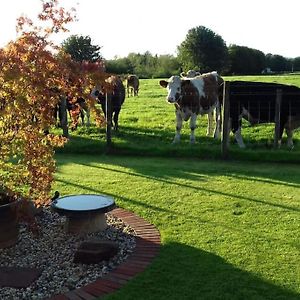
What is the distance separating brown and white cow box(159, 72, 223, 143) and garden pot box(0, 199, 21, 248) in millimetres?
7554

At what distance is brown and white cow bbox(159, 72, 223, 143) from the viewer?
41.9 ft

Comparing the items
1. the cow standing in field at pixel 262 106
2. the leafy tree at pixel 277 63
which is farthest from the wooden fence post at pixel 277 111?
the leafy tree at pixel 277 63

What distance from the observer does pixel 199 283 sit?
4676 millimetres

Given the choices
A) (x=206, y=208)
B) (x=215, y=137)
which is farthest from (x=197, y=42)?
(x=206, y=208)

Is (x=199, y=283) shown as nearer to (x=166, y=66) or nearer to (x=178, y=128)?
(x=178, y=128)

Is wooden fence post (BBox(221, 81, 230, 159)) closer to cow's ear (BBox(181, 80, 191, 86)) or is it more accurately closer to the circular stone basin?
cow's ear (BBox(181, 80, 191, 86))

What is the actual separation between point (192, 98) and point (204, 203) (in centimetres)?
618

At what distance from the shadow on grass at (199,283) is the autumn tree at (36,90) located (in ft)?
5.54

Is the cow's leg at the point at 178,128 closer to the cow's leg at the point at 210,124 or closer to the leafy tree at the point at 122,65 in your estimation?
the cow's leg at the point at 210,124

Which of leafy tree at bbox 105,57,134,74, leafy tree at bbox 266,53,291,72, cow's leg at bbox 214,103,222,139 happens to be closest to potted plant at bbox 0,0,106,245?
cow's leg at bbox 214,103,222,139

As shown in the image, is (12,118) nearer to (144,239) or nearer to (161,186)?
(144,239)

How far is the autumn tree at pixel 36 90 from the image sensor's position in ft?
16.6

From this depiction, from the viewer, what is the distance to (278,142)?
38.9 feet

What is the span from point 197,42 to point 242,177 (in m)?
88.2
